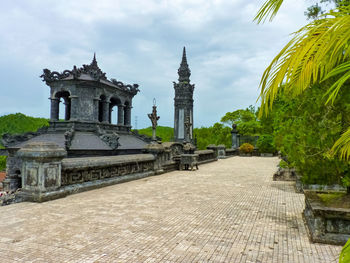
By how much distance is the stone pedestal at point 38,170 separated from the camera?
6845mm

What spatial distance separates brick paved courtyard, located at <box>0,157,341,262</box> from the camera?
3.64 metres

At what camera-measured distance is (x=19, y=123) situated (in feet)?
173

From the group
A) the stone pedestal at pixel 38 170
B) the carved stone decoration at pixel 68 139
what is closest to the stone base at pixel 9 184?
the carved stone decoration at pixel 68 139

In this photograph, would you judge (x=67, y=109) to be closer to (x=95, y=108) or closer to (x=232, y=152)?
(x=95, y=108)

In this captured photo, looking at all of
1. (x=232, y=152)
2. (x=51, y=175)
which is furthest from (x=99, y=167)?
(x=232, y=152)

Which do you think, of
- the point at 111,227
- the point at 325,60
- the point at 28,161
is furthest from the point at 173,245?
the point at 28,161

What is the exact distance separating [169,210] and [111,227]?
1718mm

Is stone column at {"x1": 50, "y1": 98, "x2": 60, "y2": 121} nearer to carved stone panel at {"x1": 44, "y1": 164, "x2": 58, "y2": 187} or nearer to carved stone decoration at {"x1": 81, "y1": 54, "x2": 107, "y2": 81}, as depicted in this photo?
carved stone decoration at {"x1": 81, "y1": 54, "x2": 107, "y2": 81}

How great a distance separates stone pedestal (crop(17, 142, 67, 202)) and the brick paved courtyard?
1.41 ft

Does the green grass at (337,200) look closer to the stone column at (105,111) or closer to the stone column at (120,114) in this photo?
the stone column at (105,111)

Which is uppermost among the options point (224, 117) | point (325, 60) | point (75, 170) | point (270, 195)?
point (224, 117)

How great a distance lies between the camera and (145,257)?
3566mm

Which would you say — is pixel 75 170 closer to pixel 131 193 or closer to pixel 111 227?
pixel 131 193

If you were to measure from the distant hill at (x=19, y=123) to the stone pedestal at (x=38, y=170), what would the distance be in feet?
157
